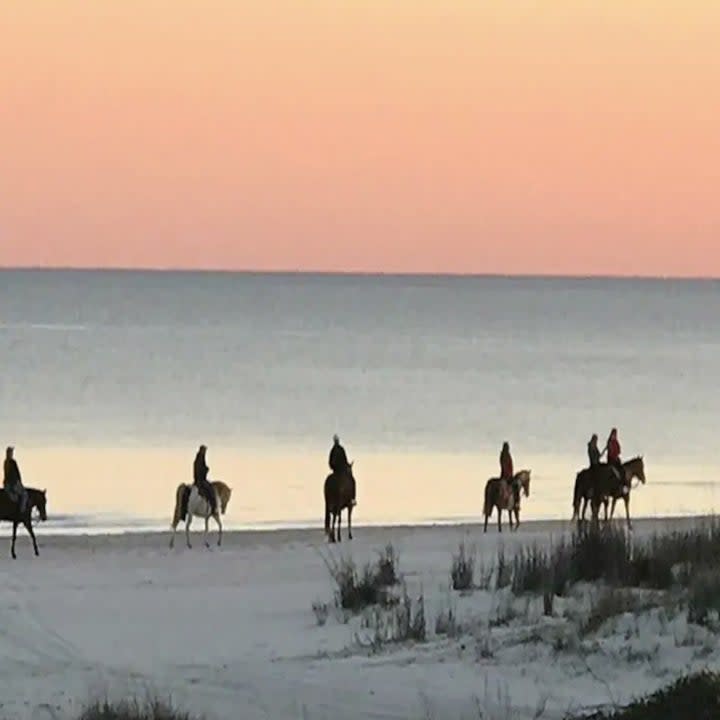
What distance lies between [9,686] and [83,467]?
35652mm

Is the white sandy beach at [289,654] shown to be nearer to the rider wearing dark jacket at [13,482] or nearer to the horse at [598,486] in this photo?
the rider wearing dark jacket at [13,482]

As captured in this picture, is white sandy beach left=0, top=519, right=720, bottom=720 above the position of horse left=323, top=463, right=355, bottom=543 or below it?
below

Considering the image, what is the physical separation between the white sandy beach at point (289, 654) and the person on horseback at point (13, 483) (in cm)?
267

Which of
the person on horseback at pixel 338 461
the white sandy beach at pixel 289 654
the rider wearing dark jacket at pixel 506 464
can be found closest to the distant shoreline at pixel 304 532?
the rider wearing dark jacket at pixel 506 464

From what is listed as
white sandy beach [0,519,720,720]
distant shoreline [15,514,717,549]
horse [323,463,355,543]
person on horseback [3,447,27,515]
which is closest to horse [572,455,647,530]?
distant shoreline [15,514,717,549]

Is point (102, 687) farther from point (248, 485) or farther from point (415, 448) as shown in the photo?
point (415, 448)

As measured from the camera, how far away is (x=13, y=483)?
1045 inches

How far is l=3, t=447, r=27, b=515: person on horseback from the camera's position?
26.0 m

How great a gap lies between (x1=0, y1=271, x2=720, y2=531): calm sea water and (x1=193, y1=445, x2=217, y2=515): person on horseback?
7.31 meters

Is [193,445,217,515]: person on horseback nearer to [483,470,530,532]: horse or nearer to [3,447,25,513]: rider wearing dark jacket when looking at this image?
[3,447,25,513]: rider wearing dark jacket

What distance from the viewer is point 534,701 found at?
1424 centimetres

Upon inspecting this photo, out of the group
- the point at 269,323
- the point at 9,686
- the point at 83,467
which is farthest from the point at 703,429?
the point at 269,323

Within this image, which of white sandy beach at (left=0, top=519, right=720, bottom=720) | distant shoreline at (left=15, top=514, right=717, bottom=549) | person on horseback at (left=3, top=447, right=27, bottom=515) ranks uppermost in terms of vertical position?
person on horseback at (left=3, top=447, right=27, bottom=515)

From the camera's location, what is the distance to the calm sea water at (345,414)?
44094 millimetres
